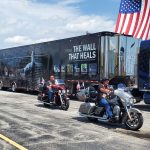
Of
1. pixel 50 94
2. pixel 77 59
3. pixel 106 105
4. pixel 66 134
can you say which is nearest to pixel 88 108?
pixel 106 105

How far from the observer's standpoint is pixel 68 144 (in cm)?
912

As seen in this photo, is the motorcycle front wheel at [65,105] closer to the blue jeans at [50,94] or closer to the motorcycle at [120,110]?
the blue jeans at [50,94]

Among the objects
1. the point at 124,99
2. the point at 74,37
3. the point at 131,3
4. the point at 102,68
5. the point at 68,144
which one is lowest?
the point at 68,144

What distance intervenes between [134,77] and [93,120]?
8.43 meters

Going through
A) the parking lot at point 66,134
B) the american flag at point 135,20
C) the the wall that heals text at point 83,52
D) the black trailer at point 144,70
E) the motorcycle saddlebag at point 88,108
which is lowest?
the parking lot at point 66,134

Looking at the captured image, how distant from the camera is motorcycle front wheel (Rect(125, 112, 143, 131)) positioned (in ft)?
36.4

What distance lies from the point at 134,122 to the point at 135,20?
14.7 m

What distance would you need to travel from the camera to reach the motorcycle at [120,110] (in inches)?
443

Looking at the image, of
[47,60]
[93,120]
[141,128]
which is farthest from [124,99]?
[47,60]

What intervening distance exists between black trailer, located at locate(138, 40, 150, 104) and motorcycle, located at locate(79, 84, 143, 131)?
5017 mm

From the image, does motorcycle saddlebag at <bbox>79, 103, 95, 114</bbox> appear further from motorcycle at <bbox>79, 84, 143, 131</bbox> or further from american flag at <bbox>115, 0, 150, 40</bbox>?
american flag at <bbox>115, 0, 150, 40</bbox>

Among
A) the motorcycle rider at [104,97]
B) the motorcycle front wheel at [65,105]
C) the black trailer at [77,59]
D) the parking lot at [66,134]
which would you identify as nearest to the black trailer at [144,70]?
the black trailer at [77,59]

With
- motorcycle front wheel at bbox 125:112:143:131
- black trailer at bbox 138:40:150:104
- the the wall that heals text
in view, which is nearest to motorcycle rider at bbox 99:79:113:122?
motorcycle front wheel at bbox 125:112:143:131

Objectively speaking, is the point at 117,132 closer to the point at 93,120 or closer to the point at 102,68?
the point at 93,120
